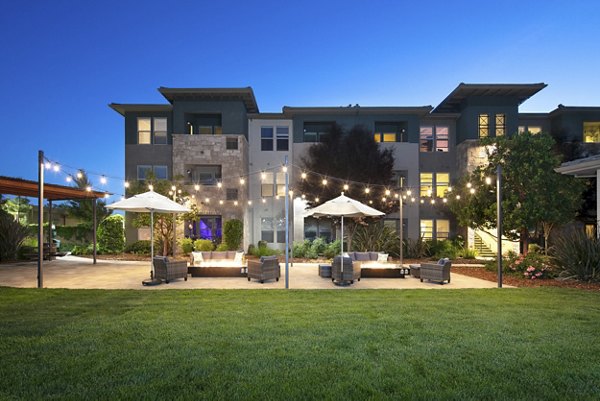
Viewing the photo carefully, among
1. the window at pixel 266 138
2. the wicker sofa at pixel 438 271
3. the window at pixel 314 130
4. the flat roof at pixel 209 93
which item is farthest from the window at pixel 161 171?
the wicker sofa at pixel 438 271

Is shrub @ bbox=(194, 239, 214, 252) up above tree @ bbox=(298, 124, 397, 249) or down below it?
below

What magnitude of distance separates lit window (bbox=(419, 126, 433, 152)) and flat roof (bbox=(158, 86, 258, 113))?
10728 millimetres

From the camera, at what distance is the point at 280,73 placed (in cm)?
7225

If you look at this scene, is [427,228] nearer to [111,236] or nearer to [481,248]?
[481,248]

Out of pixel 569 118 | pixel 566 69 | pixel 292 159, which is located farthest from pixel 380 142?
pixel 566 69

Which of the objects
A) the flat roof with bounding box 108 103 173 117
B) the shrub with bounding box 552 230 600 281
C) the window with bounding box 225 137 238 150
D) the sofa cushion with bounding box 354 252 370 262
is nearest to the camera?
the shrub with bounding box 552 230 600 281

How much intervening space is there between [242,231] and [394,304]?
12980mm

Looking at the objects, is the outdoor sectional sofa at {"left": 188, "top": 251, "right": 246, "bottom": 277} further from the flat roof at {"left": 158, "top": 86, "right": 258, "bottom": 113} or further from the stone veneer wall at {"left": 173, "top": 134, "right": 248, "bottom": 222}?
the flat roof at {"left": 158, "top": 86, "right": 258, "bottom": 113}

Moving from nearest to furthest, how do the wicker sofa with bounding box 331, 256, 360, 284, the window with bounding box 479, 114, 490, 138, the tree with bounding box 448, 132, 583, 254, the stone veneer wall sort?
the wicker sofa with bounding box 331, 256, 360, 284 < the tree with bounding box 448, 132, 583, 254 < the stone veneer wall < the window with bounding box 479, 114, 490, 138

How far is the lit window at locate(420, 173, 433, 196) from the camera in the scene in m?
21.5

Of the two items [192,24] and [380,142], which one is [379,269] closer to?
[380,142]

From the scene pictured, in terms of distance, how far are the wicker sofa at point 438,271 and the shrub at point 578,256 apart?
3.40 metres

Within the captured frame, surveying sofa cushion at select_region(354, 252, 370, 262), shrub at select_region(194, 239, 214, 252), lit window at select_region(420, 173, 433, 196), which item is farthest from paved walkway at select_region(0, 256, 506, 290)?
lit window at select_region(420, 173, 433, 196)

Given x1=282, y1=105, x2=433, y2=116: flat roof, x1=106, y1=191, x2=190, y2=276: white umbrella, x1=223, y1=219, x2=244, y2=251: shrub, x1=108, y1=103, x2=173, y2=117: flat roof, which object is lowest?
x1=223, y1=219, x2=244, y2=251: shrub
